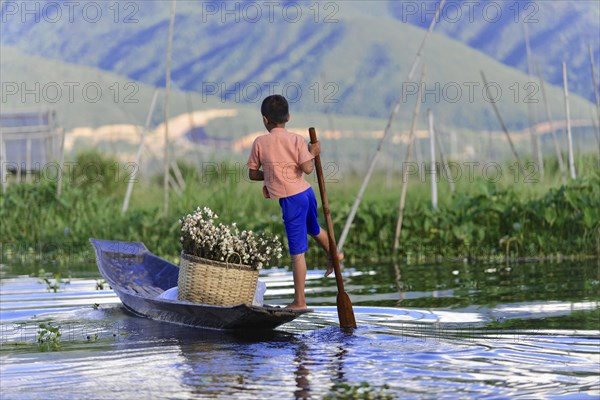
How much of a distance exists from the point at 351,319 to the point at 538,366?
2000mm

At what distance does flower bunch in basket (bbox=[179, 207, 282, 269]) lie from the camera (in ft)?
27.9

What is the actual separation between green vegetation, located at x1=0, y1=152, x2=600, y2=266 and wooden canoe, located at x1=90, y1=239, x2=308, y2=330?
140 inches

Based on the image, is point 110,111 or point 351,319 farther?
point 110,111

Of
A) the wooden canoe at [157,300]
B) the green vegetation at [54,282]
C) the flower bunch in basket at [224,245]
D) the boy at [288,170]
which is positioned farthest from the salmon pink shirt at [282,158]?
the green vegetation at [54,282]

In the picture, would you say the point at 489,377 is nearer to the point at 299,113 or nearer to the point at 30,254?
the point at 30,254

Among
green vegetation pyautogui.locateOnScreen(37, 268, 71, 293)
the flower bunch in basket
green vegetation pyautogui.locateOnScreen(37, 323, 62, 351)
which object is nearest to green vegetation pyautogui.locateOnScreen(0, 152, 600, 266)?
green vegetation pyautogui.locateOnScreen(37, 268, 71, 293)

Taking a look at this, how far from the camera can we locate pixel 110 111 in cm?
7962

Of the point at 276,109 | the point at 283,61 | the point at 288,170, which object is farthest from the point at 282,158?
the point at 283,61

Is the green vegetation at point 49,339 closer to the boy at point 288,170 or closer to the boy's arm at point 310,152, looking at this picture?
the boy at point 288,170

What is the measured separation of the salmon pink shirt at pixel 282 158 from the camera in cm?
856

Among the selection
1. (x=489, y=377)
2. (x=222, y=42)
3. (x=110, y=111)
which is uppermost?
(x=222, y=42)

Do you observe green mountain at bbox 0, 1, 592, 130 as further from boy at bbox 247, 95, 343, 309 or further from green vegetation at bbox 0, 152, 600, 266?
boy at bbox 247, 95, 343, 309

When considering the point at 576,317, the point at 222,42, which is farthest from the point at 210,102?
the point at 576,317

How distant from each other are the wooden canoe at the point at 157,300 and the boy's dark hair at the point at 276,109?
4.53ft
